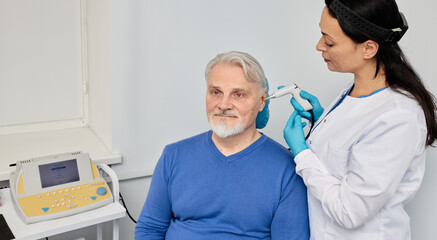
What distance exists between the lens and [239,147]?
4.66ft

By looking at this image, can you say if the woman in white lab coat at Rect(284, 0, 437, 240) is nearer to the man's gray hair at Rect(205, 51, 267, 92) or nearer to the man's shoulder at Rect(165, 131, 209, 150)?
the man's gray hair at Rect(205, 51, 267, 92)

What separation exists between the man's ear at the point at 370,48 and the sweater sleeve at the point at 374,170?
200mm

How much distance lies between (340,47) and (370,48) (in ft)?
0.28

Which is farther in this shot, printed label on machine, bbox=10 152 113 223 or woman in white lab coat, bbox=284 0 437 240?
printed label on machine, bbox=10 152 113 223

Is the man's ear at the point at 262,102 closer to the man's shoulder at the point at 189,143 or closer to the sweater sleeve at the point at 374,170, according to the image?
the man's shoulder at the point at 189,143

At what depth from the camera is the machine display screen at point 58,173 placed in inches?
61.2

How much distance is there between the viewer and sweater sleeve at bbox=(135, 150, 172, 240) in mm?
1409

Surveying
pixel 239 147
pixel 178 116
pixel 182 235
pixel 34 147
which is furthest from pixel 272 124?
pixel 34 147

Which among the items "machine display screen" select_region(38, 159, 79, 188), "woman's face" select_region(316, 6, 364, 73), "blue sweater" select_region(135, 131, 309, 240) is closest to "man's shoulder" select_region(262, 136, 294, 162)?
"blue sweater" select_region(135, 131, 309, 240)

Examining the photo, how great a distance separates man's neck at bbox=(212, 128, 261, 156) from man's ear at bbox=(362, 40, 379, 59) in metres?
0.47

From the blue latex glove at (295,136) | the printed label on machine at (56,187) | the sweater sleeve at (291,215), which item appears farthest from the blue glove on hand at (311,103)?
the printed label on machine at (56,187)

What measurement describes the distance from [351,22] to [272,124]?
1.24 m

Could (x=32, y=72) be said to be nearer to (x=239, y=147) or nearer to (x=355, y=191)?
(x=239, y=147)

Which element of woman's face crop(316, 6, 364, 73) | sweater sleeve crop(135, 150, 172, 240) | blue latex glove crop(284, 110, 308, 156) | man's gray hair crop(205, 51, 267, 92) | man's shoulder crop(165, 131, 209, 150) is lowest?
sweater sleeve crop(135, 150, 172, 240)
